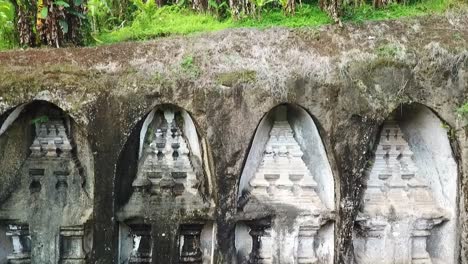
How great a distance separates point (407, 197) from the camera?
4.98m

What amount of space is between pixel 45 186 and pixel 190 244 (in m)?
1.29

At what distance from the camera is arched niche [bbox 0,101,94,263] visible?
466 cm

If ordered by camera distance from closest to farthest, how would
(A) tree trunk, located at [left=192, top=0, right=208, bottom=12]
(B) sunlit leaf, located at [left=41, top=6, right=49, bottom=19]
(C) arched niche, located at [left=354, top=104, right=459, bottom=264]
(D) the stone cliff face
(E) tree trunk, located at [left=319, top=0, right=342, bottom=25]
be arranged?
(D) the stone cliff face
(B) sunlit leaf, located at [left=41, top=6, right=49, bottom=19]
(E) tree trunk, located at [left=319, top=0, right=342, bottom=25]
(C) arched niche, located at [left=354, top=104, right=459, bottom=264]
(A) tree trunk, located at [left=192, top=0, right=208, bottom=12]

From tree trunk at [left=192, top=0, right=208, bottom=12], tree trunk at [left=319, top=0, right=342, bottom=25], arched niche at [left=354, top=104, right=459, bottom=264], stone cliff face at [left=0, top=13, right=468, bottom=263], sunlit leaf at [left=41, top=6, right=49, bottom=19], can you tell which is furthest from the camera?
tree trunk at [left=192, top=0, right=208, bottom=12]

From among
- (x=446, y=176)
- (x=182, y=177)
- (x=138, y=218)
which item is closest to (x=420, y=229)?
(x=446, y=176)

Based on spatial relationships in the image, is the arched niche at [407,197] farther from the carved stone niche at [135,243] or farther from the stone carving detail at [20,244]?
the stone carving detail at [20,244]

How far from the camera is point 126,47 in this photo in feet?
15.1

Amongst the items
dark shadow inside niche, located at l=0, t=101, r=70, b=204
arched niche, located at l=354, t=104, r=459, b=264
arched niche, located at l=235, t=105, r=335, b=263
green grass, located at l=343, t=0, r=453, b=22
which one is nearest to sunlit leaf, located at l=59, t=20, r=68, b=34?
dark shadow inside niche, located at l=0, t=101, r=70, b=204

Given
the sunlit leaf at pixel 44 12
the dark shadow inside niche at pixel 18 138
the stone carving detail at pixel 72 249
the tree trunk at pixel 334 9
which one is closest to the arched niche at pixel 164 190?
the stone carving detail at pixel 72 249

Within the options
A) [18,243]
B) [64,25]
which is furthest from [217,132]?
[18,243]

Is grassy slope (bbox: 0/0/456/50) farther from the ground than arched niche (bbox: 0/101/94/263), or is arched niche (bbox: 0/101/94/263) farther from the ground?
grassy slope (bbox: 0/0/456/50)

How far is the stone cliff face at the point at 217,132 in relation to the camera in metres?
4.48

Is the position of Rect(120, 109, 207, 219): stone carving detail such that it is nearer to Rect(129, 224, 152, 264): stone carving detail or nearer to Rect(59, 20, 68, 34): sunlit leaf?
Rect(129, 224, 152, 264): stone carving detail

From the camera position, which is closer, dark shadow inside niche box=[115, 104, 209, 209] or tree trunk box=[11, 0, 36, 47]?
dark shadow inside niche box=[115, 104, 209, 209]
